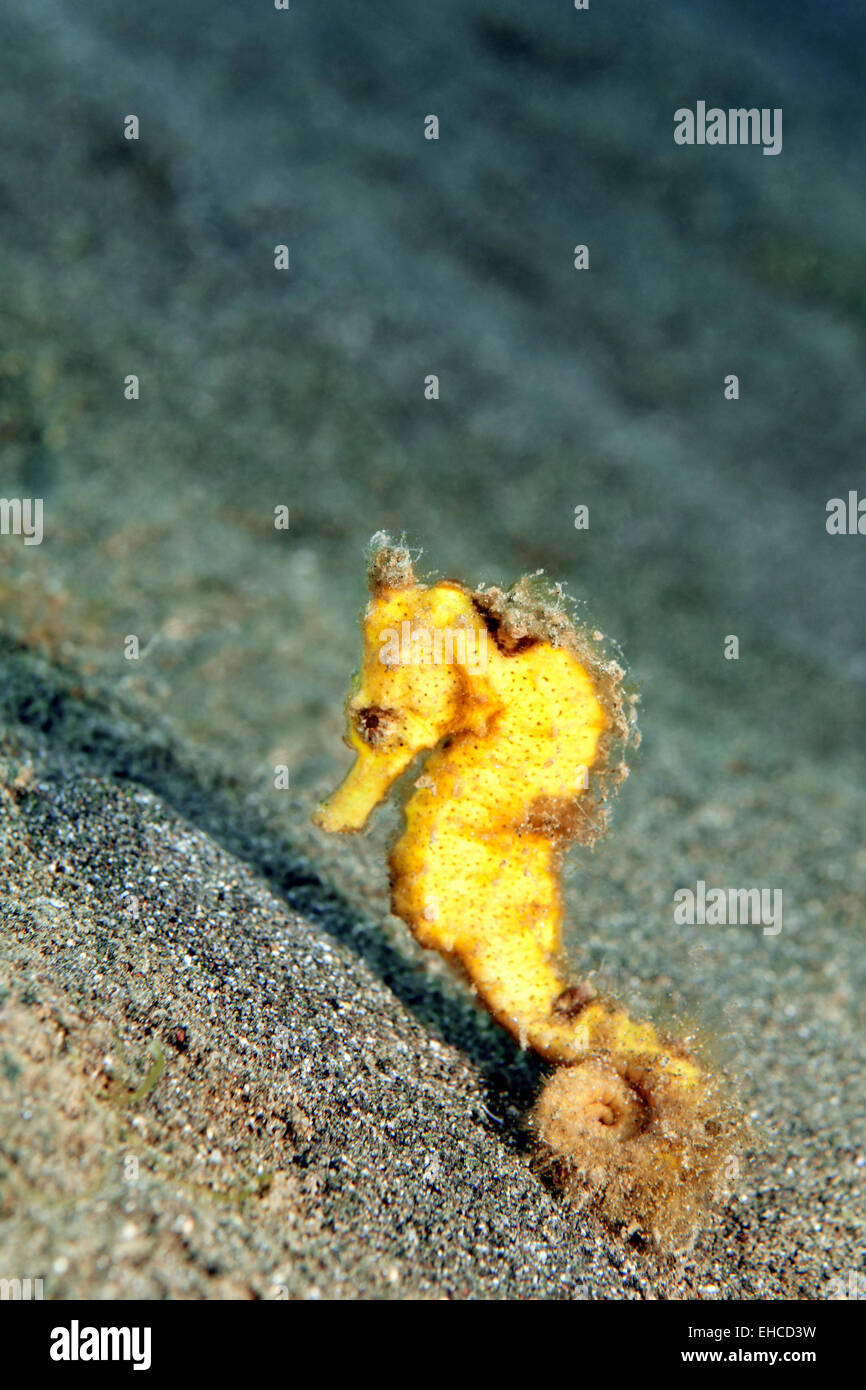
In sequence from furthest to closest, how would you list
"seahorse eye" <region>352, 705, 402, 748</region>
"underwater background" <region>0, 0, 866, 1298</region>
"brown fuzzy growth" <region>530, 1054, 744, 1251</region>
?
"underwater background" <region>0, 0, 866, 1298</region>
"seahorse eye" <region>352, 705, 402, 748</region>
"brown fuzzy growth" <region>530, 1054, 744, 1251</region>

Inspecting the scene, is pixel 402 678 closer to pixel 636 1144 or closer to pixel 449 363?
pixel 636 1144

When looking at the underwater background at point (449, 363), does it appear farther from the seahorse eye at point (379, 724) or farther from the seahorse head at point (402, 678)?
the seahorse eye at point (379, 724)

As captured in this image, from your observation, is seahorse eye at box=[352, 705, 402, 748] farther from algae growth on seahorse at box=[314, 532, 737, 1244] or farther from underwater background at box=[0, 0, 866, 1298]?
underwater background at box=[0, 0, 866, 1298]

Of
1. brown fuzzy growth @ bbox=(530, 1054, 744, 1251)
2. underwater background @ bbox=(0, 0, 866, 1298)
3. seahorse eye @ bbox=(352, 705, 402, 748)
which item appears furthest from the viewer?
underwater background @ bbox=(0, 0, 866, 1298)

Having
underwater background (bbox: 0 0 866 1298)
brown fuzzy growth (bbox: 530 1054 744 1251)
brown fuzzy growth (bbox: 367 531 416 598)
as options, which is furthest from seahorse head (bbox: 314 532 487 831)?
underwater background (bbox: 0 0 866 1298)

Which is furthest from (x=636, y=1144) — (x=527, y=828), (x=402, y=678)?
(x=402, y=678)

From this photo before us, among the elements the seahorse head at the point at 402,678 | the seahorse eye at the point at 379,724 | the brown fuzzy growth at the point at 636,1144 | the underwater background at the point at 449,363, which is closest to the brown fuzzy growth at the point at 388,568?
the seahorse head at the point at 402,678
